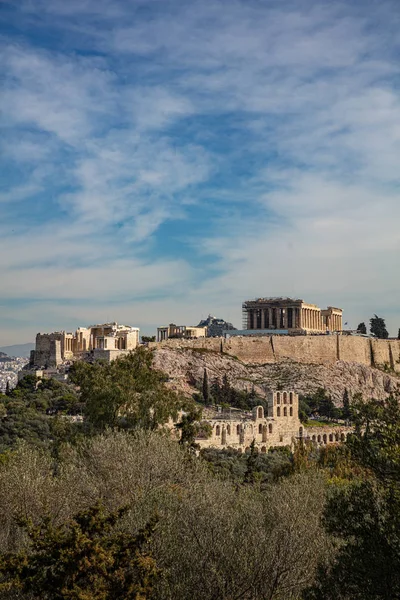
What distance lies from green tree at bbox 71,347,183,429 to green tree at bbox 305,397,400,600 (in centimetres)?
1674

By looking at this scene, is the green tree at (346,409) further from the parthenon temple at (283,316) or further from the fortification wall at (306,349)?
the parthenon temple at (283,316)

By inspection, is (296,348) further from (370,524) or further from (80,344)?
(370,524)

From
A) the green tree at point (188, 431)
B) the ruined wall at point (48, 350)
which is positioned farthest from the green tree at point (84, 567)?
the ruined wall at point (48, 350)

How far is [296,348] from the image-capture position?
80.9 meters

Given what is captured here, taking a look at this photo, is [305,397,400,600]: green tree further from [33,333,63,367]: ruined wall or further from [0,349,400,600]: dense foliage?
[33,333,63,367]: ruined wall

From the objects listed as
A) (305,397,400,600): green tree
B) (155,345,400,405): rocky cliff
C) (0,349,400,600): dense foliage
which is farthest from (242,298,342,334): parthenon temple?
(305,397,400,600): green tree

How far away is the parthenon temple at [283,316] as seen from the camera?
89.8 m

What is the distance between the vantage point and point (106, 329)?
7381 centimetres

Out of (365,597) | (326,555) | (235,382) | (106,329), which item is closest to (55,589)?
(365,597)

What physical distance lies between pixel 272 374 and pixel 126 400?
141ft

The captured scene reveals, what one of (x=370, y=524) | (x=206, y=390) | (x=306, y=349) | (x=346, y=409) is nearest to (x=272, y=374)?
(x=306, y=349)

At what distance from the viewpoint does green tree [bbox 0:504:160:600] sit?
13156 millimetres

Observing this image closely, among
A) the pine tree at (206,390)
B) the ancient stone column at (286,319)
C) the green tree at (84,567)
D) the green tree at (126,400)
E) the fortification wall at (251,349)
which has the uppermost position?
the ancient stone column at (286,319)

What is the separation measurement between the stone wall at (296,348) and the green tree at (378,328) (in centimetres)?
1157
